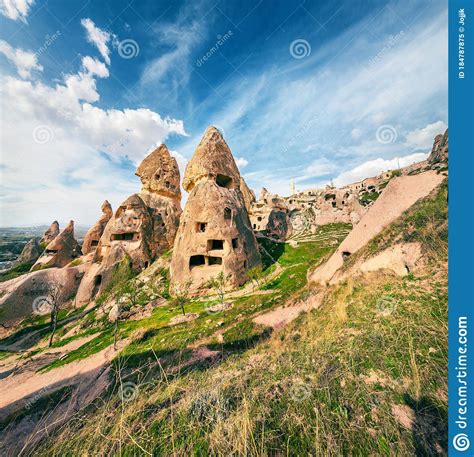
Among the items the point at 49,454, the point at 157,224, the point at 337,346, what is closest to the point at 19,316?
the point at 157,224

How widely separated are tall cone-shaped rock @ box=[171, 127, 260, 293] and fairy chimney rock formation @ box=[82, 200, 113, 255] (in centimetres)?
1955

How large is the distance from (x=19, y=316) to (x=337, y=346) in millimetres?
27097

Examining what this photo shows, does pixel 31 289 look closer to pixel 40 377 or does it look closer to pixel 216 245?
pixel 40 377

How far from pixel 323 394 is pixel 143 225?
25.8 meters

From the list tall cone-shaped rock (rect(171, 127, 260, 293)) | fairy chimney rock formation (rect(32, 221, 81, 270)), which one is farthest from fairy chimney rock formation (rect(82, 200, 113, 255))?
tall cone-shaped rock (rect(171, 127, 260, 293))

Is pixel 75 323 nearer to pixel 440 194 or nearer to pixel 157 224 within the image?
pixel 157 224

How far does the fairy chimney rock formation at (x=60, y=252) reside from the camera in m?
27.0

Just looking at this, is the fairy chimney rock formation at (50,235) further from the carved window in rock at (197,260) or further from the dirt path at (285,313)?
the dirt path at (285,313)

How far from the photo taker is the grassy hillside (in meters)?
2.08

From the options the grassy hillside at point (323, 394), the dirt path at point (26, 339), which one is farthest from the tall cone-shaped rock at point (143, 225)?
the grassy hillside at point (323, 394)

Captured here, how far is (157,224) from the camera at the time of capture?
27.3 m

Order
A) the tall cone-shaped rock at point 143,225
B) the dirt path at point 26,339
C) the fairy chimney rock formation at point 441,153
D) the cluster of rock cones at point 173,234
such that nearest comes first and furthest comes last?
the fairy chimney rock formation at point 441,153
the dirt path at point 26,339
the cluster of rock cones at point 173,234
the tall cone-shaped rock at point 143,225

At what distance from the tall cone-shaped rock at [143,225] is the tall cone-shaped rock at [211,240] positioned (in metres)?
7.68

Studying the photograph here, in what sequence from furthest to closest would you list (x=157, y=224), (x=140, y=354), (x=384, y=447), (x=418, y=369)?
1. (x=157, y=224)
2. (x=140, y=354)
3. (x=418, y=369)
4. (x=384, y=447)
